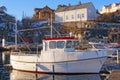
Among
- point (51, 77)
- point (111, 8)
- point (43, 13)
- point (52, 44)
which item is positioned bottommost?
point (51, 77)

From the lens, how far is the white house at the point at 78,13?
7502 centimetres

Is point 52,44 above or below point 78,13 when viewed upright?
below

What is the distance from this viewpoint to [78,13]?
75875 millimetres

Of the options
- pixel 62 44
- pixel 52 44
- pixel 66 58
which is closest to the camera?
pixel 66 58

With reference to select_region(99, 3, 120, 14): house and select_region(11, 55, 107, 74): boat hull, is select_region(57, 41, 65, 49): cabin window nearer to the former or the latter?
select_region(11, 55, 107, 74): boat hull

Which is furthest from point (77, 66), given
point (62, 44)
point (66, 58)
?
point (62, 44)

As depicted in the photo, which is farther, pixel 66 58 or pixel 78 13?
pixel 78 13

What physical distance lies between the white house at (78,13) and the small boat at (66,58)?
148ft

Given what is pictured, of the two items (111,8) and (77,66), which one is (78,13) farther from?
(77,66)

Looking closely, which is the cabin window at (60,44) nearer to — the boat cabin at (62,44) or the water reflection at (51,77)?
the boat cabin at (62,44)

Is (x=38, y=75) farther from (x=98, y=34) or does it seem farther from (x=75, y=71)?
(x=98, y=34)

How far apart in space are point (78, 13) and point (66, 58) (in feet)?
157

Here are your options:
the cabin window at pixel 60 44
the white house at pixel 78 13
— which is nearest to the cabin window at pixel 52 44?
the cabin window at pixel 60 44

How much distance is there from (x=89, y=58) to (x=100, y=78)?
2.76 m
